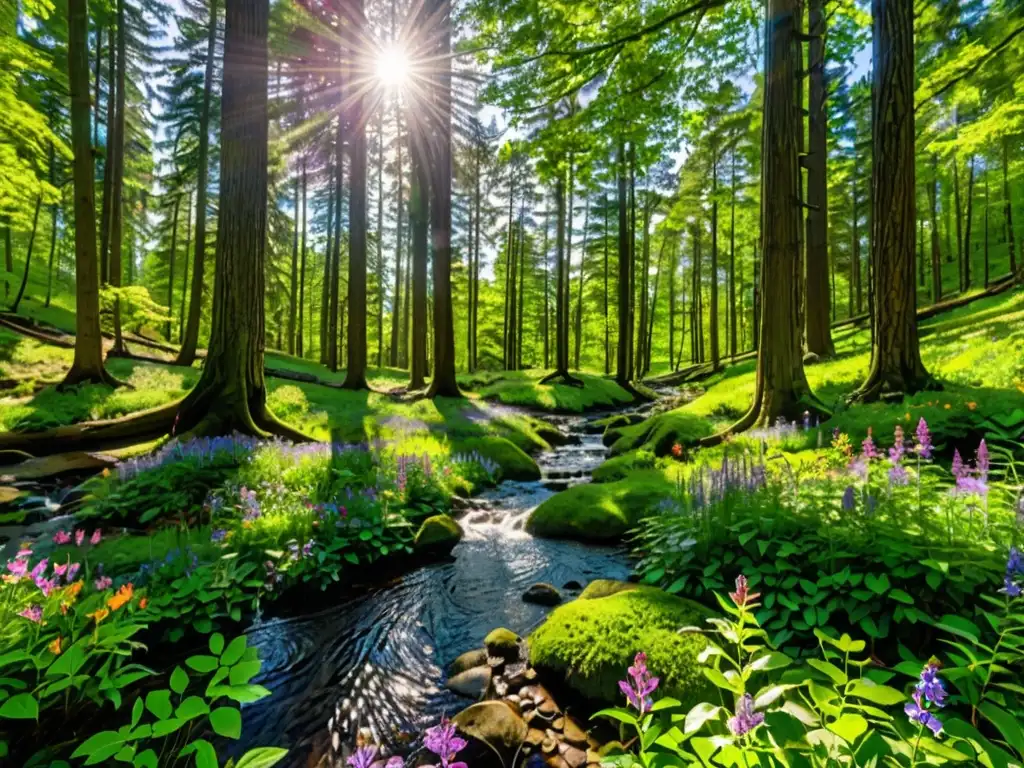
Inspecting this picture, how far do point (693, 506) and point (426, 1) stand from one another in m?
17.5

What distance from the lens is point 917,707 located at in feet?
3.69

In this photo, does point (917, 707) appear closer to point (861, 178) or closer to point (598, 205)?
point (598, 205)

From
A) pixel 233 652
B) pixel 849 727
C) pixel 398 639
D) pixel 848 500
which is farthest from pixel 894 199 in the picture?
pixel 233 652

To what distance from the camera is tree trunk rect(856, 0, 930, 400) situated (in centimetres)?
654

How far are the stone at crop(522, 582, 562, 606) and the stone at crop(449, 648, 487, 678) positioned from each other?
91 cm

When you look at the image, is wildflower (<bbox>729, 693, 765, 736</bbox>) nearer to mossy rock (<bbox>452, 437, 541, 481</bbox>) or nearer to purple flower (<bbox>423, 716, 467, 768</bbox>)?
purple flower (<bbox>423, 716, 467, 768</bbox>)

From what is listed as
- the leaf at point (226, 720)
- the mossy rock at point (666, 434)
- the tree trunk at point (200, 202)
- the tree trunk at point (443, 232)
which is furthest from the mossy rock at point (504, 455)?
the tree trunk at point (200, 202)

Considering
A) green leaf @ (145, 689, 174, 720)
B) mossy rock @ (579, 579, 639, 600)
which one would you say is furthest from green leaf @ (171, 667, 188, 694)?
mossy rock @ (579, 579, 639, 600)

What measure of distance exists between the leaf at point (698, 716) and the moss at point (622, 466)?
6.10 meters

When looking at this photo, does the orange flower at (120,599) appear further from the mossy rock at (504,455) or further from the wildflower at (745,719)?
the mossy rock at (504,455)

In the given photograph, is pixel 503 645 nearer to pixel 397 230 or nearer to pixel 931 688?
pixel 931 688

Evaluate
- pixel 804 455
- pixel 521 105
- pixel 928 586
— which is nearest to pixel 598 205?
pixel 521 105

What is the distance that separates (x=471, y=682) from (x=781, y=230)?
723cm

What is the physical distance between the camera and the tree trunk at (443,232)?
1451 cm
